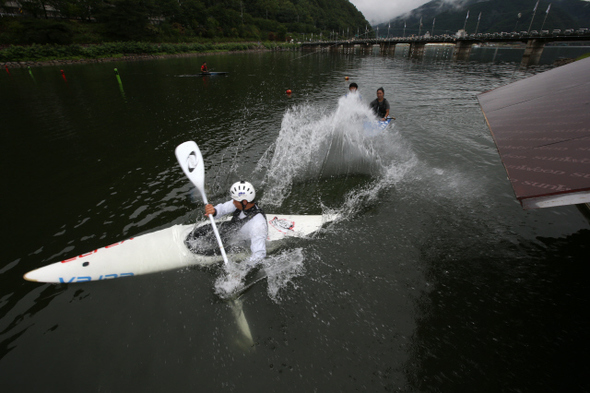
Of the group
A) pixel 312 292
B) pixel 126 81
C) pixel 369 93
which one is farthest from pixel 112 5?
pixel 312 292

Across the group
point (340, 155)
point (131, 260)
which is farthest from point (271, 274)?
point (340, 155)

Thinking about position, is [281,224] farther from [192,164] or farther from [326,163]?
[326,163]

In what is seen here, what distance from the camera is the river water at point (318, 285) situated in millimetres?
4359

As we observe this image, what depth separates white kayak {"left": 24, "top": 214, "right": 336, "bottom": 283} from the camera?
5.71 m

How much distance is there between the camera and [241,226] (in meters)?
5.92

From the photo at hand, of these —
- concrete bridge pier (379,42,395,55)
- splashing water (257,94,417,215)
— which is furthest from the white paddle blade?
concrete bridge pier (379,42,395,55)

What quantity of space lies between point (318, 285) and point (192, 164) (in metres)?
4.83

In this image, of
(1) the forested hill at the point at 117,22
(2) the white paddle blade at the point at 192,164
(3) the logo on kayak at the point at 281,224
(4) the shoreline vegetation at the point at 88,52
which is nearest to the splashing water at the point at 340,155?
(3) the logo on kayak at the point at 281,224

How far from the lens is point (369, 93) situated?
2570cm

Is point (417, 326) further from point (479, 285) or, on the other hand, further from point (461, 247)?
point (461, 247)

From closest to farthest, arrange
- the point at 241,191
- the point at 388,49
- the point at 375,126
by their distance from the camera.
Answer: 1. the point at 241,191
2. the point at 375,126
3. the point at 388,49

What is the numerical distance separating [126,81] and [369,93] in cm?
2989

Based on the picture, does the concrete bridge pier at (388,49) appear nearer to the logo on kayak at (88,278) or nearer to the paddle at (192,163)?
the paddle at (192,163)

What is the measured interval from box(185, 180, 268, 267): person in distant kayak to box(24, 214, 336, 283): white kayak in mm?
333
